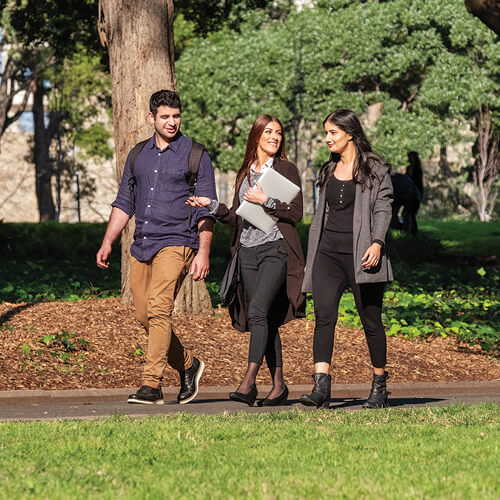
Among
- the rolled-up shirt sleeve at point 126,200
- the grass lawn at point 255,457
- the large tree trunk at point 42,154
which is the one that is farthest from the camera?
the large tree trunk at point 42,154

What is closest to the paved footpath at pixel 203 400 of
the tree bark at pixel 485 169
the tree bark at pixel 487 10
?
the tree bark at pixel 487 10

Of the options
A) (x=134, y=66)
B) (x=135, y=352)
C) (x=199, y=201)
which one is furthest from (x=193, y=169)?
(x=134, y=66)

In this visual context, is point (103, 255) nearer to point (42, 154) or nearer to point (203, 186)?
point (203, 186)

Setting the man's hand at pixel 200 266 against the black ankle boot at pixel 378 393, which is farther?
the black ankle boot at pixel 378 393

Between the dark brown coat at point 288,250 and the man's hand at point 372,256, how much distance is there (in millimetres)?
559

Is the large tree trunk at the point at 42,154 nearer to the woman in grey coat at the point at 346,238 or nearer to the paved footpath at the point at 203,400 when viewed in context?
the paved footpath at the point at 203,400

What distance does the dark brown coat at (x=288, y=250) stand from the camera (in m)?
7.62

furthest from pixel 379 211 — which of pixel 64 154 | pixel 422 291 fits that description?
pixel 64 154

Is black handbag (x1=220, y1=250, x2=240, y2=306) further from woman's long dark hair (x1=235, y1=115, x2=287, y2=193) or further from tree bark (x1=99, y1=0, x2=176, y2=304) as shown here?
A: tree bark (x1=99, y1=0, x2=176, y2=304)

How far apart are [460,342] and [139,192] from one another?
6236 mm

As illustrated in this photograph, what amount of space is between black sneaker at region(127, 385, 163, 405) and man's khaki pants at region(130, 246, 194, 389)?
4 centimetres

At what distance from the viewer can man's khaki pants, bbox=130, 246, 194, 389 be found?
7.38 metres

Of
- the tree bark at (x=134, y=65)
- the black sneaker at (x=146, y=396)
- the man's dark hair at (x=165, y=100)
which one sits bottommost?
the black sneaker at (x=146, y=396)

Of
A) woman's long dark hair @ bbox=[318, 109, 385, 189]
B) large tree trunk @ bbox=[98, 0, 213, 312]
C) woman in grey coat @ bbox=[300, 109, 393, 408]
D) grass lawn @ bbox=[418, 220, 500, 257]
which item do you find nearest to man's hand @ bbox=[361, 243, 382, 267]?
woman in grey coat @ bbox=[300, 109, 393, 408]
